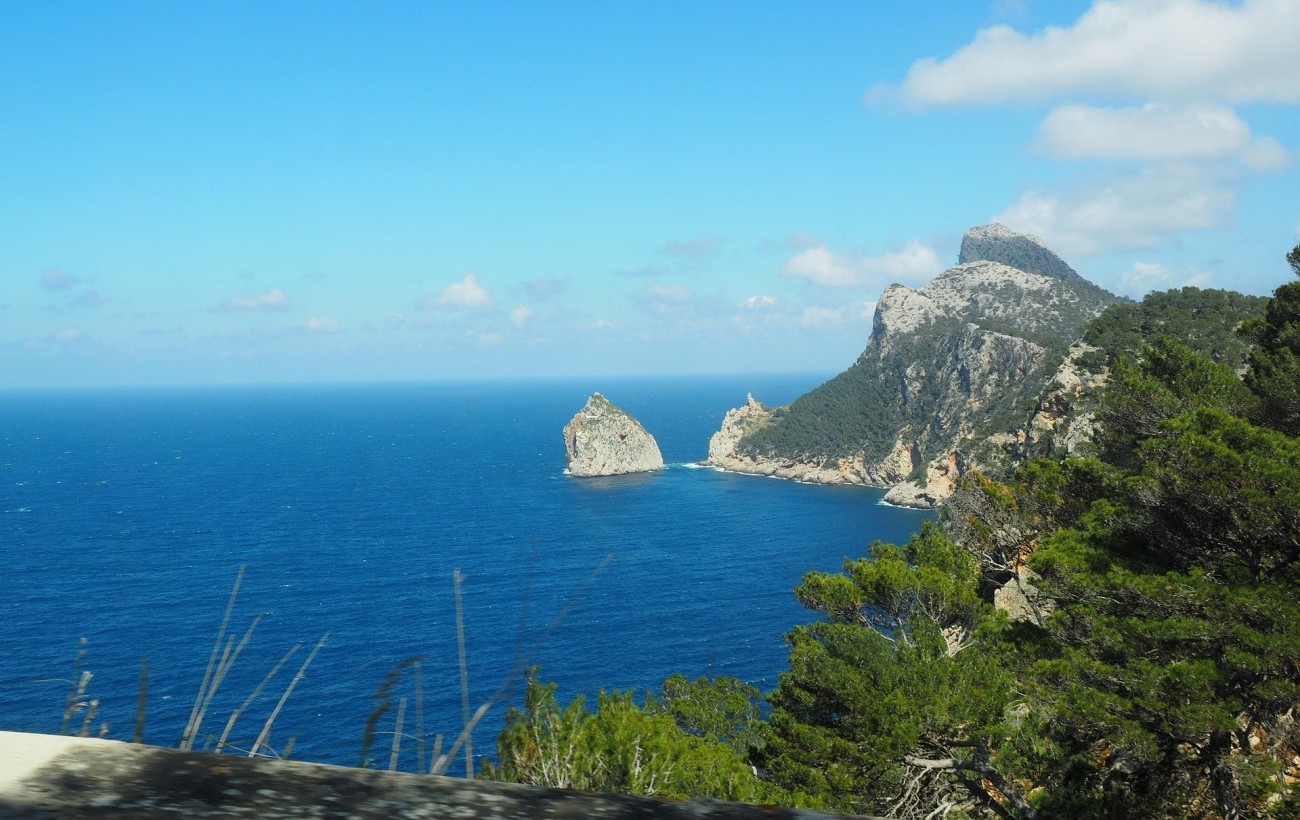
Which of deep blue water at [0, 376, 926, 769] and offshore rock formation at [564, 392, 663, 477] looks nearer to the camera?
deep blue water at [0, 376, 926, 769]

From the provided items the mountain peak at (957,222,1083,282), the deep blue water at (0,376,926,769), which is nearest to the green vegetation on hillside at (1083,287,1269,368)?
the deep blue water at (0,376,926,769)

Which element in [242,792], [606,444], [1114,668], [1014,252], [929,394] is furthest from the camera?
[1014,252]

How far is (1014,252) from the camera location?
165125 mm

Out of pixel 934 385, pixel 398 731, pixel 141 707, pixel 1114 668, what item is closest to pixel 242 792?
pixel 398 731

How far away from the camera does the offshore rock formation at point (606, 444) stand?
110m

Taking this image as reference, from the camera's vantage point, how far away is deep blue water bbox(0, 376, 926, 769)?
36.0m

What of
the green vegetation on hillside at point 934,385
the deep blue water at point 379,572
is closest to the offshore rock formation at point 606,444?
the deep blue water at point 379,572

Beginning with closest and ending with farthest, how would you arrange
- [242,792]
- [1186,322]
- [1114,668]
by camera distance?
[242,792] < [1114,668] < [1186,322]

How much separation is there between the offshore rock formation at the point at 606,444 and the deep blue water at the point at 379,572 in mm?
3608

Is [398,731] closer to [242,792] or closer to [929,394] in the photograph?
[242,792]

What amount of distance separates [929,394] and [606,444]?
132 feet

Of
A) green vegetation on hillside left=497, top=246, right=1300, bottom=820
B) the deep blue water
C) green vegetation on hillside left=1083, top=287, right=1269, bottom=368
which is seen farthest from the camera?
green vegetation on hillside left=1083, top=287, right=1269, bottom=368

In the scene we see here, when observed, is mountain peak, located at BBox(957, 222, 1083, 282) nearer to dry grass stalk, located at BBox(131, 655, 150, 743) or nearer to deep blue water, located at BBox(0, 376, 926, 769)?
deep blue water, located at BBox(0, 376, 926, 769)

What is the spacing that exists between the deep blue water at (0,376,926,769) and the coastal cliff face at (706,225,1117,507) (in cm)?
718
